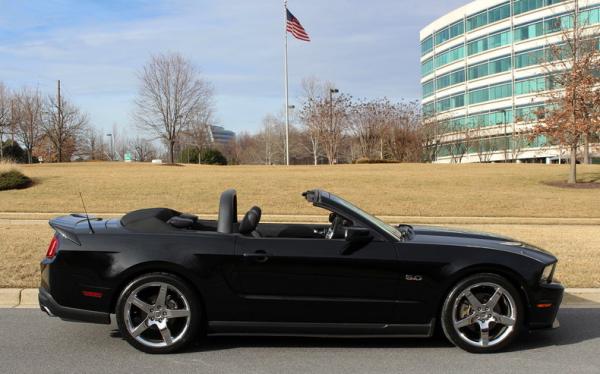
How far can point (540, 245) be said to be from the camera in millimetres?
9664

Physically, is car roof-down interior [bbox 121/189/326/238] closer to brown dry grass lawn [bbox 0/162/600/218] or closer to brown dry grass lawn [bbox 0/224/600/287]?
brown dry grass lawn [bbox 0/224/600/287]

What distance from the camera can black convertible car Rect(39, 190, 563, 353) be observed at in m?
4.46

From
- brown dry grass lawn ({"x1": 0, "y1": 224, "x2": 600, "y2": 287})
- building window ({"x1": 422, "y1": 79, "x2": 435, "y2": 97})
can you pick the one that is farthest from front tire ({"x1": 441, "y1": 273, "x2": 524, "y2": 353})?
building window ({"x1": 422, "y1": 79, "x2": 435, "y2": 97})

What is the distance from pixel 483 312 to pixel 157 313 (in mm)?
2662

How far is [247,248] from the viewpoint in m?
4.49

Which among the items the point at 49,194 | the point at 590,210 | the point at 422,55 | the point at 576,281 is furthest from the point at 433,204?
the point at 422,55

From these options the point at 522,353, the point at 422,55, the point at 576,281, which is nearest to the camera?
the point at 522,353

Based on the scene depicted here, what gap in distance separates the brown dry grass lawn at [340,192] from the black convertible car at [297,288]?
491 inches

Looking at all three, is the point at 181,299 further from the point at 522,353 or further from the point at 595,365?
the point at 595,365

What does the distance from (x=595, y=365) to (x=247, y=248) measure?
2.90 metres

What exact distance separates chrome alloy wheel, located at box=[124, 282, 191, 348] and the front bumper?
111 inches

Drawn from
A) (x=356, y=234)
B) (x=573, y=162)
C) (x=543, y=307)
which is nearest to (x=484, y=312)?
(x=543, y=307)

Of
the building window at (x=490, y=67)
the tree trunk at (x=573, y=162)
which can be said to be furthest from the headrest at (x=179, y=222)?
the building window at (x=490, y=67)

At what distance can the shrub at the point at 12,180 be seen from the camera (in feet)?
69.4
